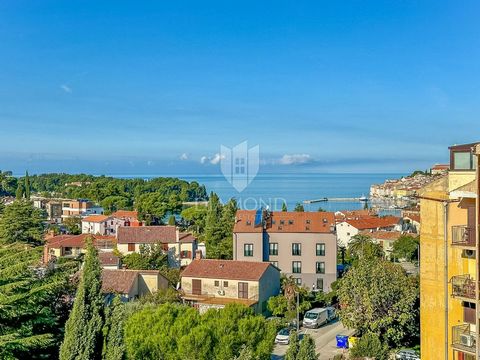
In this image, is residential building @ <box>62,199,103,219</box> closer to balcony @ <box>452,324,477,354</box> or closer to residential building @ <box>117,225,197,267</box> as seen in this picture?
residential building @ <box>117,225,197,267</box>

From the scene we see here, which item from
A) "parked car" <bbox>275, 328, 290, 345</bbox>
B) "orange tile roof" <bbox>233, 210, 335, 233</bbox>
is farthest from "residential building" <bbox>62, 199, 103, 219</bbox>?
"parked car" <bbox>275, 328, 290, 345</bbox>

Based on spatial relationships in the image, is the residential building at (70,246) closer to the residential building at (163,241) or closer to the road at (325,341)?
the residential building at (163,241)

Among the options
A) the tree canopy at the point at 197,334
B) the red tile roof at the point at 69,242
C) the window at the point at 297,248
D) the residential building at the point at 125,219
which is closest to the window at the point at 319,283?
the window at the point at 297,248

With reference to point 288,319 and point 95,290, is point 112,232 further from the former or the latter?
point 95,290

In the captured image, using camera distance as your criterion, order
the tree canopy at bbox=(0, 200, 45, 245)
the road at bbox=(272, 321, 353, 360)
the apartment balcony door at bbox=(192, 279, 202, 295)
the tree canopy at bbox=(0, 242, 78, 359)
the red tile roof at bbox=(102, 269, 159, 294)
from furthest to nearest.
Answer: the tree canopy at bbox=(0, 200, 45, 245) → the apartment balcony door at bbox=(192, 279, 202, 295) → the red tile roof at bbox=(102, 269, 159, 294) → the road at bbox=(272, 321, 353, 360) → the tree canopy at bbox=(0, 242, 78, 359)

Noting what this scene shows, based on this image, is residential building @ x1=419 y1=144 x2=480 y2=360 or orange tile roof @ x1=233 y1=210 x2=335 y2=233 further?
orange tile roof @ x1=233 y1=210 x2=335 y2=233

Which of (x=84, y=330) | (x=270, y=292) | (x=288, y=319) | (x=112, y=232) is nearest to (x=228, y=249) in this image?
(x=270, y=292)

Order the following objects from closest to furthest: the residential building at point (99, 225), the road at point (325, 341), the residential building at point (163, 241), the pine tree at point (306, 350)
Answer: the pine tree at point (306, 350)
the road at point (325, 341)
the residential building at point (163, 241)
the residential building at point (99, 225)
